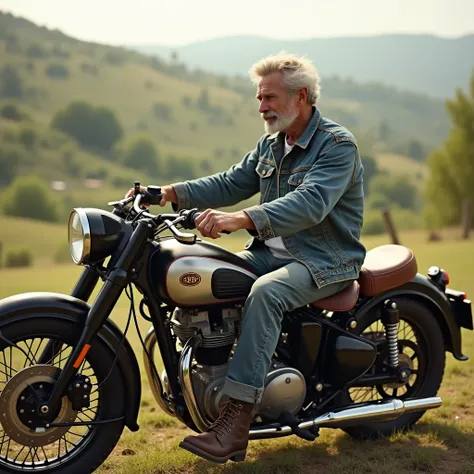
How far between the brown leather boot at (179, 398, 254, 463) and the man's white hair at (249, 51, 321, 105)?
182 cm

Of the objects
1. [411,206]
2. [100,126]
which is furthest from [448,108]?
[100,126]

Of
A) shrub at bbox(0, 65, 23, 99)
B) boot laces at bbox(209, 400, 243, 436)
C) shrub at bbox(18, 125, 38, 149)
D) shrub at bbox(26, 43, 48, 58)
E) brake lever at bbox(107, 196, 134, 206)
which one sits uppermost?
brake lever at bbox(107, 196, 134, 206)

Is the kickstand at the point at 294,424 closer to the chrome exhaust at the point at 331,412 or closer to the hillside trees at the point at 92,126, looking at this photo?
the chrome exhaust at the point at 331,412

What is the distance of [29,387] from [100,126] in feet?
433

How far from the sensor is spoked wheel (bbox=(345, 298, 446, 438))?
16.0 feet

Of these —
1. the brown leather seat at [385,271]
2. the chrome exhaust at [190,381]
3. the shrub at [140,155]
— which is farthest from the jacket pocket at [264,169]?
the shrub at [140,155]

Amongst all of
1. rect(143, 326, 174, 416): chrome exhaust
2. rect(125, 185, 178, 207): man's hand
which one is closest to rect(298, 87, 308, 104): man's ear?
rect(125, 185, 178, 207): man's hand

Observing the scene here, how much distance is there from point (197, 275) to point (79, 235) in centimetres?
64

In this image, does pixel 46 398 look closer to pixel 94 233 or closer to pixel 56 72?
pixel 94 233

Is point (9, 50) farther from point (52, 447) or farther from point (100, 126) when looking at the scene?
point (52, 447)

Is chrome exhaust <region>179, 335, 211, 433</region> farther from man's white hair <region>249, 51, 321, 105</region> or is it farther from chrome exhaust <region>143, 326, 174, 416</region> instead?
man's white hair <region>249, 51, 321, 105</region>

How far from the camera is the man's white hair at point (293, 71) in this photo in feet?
14.4

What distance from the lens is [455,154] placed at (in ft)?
182

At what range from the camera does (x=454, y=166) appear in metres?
55.5
